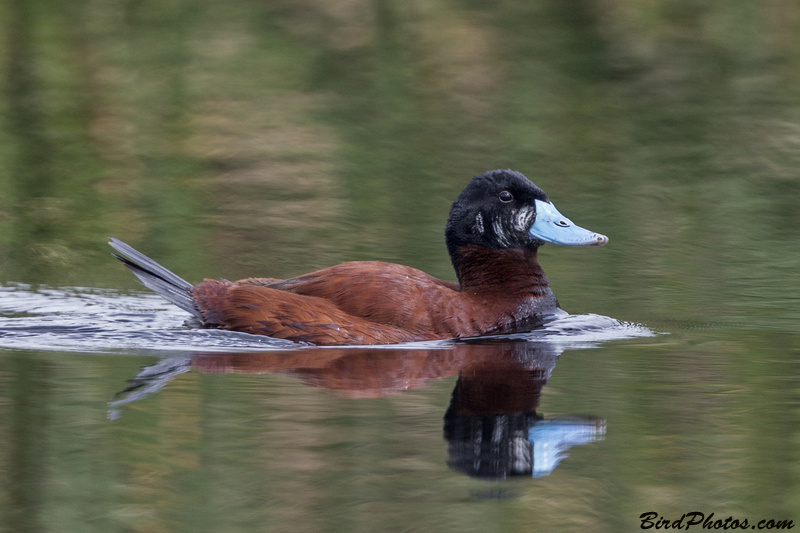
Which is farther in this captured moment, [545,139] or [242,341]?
[545,139]

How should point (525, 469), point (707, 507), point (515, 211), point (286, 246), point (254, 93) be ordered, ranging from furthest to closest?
1. point (254, 93)
2. point (286, 246)
3. point (515, 211)
4. point (525, 469)
5. point (707, 507)

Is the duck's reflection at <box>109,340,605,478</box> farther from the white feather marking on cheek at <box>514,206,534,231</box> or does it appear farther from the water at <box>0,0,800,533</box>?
the white feather marking on cheek at <box>514,206,534,231</box>

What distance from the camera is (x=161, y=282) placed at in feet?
21.6

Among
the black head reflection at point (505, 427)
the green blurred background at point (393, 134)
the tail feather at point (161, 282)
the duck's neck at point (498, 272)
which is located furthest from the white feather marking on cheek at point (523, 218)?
the tail feather at point (161, 282)

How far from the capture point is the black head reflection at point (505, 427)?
423 centimetres

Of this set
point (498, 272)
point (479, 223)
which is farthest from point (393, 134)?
point (498, 272)

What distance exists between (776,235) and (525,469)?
557 centimetres

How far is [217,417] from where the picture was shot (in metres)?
4.70

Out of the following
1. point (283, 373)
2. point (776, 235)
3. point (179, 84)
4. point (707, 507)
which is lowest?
point (707, 507)

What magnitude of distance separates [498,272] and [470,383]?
1.77 meters

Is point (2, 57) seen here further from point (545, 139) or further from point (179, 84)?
point (545, 139)

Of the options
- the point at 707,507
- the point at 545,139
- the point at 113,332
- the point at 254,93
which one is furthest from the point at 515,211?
the point at 254,93

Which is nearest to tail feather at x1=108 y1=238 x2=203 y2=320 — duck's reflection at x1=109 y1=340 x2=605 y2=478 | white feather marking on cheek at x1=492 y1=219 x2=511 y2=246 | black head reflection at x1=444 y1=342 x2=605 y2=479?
duck's reflection at x1=109 y1=340 x2=605 y2=478

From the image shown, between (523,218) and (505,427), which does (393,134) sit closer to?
(523,218)
